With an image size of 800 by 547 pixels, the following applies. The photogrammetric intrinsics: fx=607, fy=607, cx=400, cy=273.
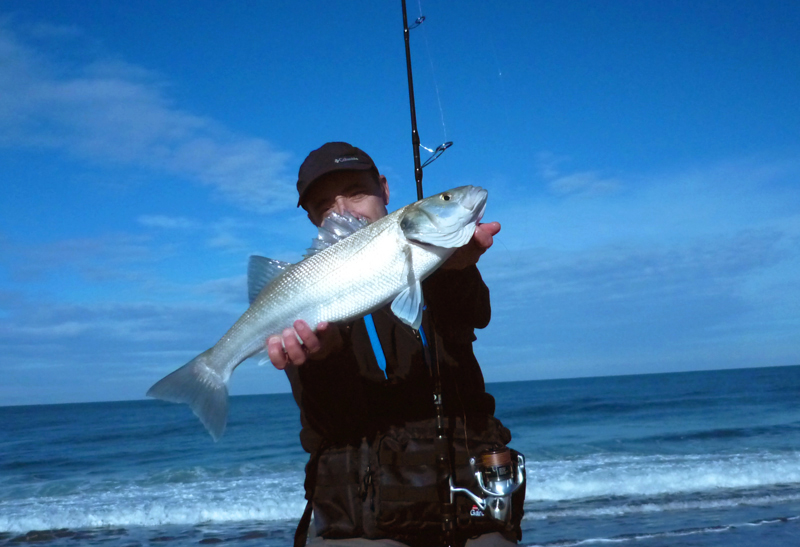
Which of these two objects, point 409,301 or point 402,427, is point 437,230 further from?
point 402,427

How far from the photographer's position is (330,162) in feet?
11.4

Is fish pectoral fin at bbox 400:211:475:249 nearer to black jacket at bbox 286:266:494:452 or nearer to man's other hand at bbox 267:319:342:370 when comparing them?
black jacket at bbox 286:266:494:452

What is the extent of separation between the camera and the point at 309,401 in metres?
2.91

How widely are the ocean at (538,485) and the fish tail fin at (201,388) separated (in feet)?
20.5

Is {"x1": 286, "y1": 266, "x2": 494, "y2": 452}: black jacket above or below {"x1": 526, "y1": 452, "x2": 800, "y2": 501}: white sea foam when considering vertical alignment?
above

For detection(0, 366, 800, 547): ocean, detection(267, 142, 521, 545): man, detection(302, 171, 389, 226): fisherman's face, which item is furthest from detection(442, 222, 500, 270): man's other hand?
detection(0, 366, 800, 547): ocean

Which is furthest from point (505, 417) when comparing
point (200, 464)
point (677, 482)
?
point (677, 482)

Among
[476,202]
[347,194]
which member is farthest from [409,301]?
[347,194]

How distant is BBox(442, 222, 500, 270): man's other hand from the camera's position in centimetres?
245

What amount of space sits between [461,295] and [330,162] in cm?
124

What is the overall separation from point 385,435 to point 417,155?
1937 mm

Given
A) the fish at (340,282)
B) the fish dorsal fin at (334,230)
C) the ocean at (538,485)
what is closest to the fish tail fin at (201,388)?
the fish at (340,282)

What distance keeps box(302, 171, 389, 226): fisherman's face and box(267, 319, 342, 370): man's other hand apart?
40.7 inches

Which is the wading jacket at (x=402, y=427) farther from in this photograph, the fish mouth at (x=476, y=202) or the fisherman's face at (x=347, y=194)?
the fisherman's face at (x=347, y=194)
